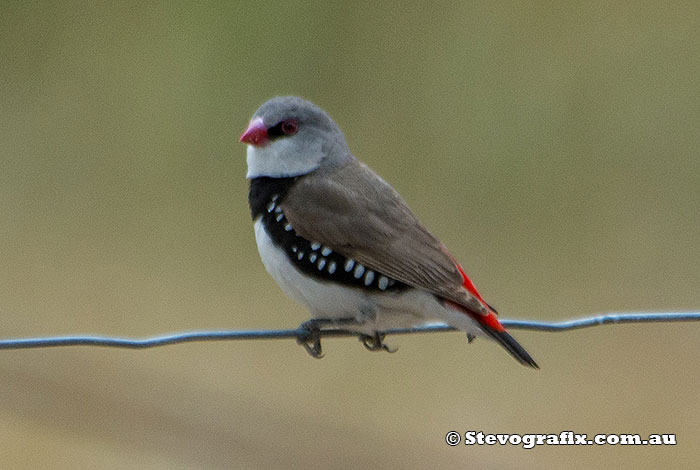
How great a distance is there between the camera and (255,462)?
612 cm

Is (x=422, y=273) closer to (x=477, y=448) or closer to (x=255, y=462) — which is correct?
(x=255, y=462)

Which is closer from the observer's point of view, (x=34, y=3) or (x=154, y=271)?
(x=154, y=271)

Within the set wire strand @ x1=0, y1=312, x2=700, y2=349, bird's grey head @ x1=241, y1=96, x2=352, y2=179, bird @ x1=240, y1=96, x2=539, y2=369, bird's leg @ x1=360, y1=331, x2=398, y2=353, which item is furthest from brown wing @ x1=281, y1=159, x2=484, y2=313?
bird's leg @ x1=360, y1=331, x2=398, y2=353

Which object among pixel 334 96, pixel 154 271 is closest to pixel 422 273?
pixel 154 271

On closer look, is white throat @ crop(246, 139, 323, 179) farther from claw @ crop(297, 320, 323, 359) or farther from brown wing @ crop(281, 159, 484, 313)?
claw @ crop(297, 320, 323, 359)

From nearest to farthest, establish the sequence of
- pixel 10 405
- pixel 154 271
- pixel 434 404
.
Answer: pixel 10 405 → pixel 434 404 → pixel 154 271

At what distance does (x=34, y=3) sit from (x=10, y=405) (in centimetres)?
500

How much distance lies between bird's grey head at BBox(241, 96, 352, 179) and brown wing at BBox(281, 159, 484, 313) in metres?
0.11

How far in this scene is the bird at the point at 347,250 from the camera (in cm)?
468

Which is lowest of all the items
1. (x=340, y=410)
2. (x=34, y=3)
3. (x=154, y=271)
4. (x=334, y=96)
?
(x=340, y=410)

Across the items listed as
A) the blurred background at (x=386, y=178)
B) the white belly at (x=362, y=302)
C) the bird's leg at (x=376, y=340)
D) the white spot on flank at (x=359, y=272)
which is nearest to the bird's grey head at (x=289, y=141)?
the white belly at (x=362, y=302)

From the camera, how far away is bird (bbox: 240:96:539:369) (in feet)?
15.4

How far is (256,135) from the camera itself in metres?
5.27

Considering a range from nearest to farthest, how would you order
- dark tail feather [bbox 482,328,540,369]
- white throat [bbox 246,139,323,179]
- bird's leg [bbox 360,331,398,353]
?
dark tail feather [bbox 482,328,540,369], bird's leg [bbox 360,331,398,353], white throat [bbox 246,139,323,179]
